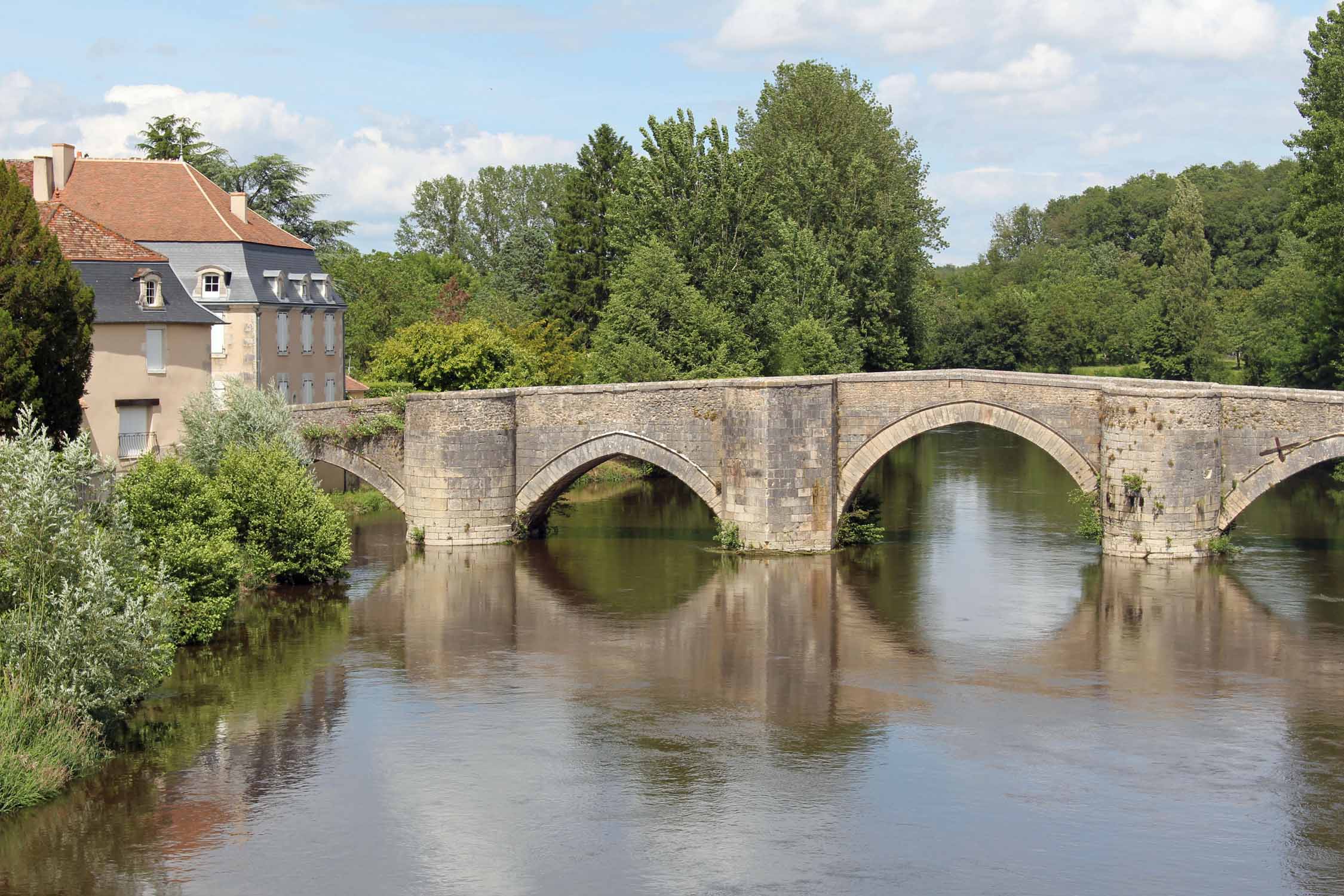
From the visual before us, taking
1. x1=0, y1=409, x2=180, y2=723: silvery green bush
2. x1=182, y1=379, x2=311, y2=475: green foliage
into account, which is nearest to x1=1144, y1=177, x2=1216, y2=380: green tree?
x1=182, y1=379, x2=311, y2=475: green foliage

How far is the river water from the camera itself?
1518cm

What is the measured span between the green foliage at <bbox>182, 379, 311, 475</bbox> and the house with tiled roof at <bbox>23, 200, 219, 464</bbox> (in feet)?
3.58

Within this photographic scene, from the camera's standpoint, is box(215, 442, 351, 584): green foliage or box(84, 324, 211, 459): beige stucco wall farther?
box(84, 324, 211, 459): beige stucco wall

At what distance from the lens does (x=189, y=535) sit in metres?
23.5

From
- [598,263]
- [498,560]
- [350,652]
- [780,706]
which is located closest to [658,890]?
[780,706]

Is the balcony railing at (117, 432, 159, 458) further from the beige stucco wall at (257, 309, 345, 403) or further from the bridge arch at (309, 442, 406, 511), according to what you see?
the beige stucco wall at (257, 309, 345, 403)

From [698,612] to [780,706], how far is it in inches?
220

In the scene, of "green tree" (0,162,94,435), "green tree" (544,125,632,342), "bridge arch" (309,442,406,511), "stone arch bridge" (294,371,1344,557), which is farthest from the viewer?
"green tree" (544,125,632,342)

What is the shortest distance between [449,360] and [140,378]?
25.7ft

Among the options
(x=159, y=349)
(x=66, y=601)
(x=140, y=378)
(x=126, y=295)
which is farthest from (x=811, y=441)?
(x=66, y=601)

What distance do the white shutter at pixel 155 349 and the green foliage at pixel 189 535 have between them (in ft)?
19.2

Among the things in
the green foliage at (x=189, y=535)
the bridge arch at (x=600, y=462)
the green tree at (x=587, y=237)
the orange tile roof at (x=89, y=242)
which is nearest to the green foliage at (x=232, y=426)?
the green foliage at (x=189, y=535)

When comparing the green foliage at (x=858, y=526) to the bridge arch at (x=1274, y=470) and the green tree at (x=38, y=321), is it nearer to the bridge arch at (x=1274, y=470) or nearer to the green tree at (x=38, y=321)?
the bridge arch at (x=1274, y=470)

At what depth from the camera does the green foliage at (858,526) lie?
31.0 meters
